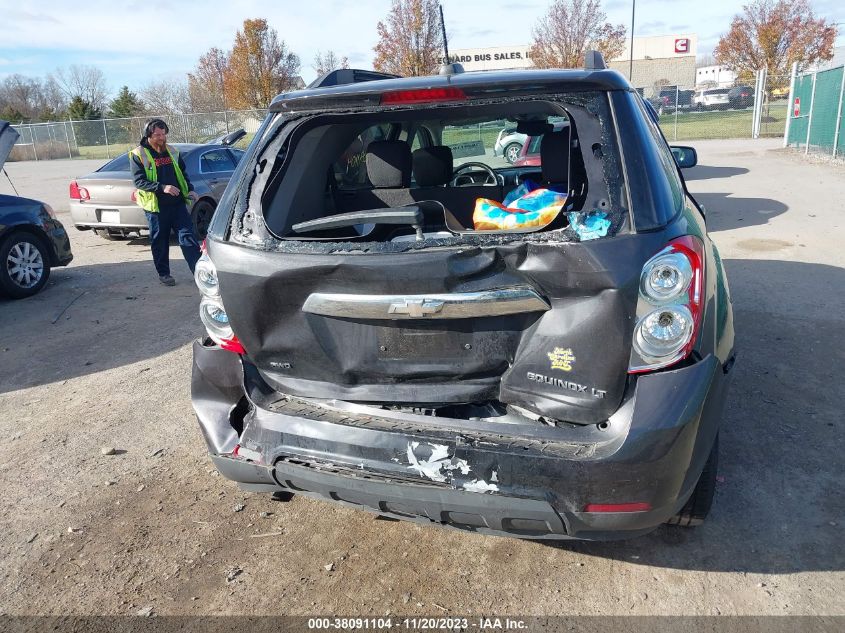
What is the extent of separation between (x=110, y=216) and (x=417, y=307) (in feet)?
27.9

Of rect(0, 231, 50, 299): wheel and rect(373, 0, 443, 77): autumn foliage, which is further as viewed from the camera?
rect(373, 0, 443, 77): autumn foliage

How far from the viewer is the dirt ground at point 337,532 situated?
258 centimetres

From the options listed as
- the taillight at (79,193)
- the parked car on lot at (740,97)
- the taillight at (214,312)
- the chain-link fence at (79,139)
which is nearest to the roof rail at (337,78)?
the taillight at (214,312)

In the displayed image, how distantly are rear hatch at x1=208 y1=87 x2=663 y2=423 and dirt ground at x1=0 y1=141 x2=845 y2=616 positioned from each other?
782 millimetres

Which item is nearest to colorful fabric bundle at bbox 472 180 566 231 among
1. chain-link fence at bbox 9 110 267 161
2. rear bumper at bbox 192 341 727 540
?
rear bumper at bbox 192 341 727 540

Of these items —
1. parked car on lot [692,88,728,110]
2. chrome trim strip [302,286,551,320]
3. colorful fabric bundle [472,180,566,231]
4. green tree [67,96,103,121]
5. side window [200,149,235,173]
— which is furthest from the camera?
green tree [67,96,103,121]

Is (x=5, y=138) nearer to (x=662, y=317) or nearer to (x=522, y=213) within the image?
(x=522, y=213)

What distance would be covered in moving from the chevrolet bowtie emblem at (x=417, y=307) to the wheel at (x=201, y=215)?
26.1 ft

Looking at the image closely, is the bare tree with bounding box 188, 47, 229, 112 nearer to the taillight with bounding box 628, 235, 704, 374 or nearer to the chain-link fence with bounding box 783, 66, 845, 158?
the chain-link fence with bounding box 783, 66, 845, 158

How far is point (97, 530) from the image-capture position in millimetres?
3156

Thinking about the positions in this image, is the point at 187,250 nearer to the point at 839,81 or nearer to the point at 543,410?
the point at 543,410

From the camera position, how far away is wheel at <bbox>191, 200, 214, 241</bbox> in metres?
9.70

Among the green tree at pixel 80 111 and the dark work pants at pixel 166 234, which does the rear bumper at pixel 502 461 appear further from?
the green tree at pixel 80 111

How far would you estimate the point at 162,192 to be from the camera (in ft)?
24.6
